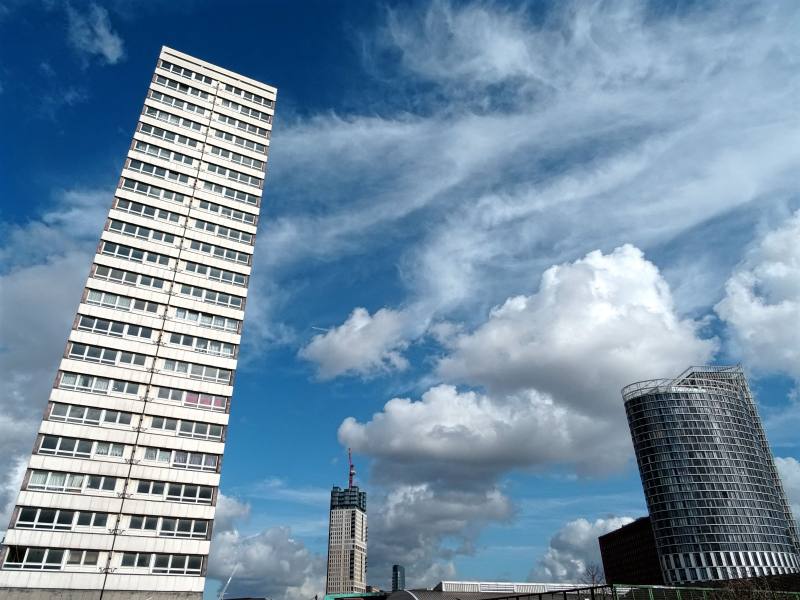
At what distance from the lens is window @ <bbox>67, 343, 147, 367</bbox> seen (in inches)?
2224

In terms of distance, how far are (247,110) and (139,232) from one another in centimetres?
2490

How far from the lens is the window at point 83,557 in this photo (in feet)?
160

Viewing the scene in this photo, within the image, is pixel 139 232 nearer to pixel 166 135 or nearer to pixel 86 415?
pixel 166 135

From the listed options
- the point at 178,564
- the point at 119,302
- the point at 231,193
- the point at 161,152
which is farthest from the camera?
the point at 231,193

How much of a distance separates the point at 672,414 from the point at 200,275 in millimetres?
176271

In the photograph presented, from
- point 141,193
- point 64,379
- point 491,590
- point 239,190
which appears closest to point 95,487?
point 64,379

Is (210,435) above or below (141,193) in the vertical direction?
below

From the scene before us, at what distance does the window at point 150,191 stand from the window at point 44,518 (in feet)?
113

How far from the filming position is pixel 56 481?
5103 centimetres

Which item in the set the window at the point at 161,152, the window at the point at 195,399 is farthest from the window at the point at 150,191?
the window at the point at 195,399

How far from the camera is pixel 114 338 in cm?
5853

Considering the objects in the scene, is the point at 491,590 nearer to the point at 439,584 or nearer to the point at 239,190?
the point at 439,584

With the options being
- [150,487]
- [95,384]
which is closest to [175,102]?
[95,384]

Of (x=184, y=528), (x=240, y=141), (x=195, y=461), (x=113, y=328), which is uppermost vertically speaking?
(x=240, y=141)
